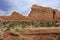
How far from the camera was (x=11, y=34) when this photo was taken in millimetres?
22562

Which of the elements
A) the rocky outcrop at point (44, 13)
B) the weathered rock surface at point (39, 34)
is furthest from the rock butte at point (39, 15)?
the weathered rock surface at point (39, 34)

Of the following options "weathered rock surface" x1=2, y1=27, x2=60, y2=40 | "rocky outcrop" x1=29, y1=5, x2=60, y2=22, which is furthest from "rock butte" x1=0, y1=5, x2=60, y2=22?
"weathered rock surface" x1=2, y1=27, x2=60, y2=40

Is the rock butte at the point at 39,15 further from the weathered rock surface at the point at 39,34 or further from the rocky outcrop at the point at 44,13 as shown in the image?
the weathered rock surface at the point at 39,34

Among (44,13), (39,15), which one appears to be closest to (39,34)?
(44,13)

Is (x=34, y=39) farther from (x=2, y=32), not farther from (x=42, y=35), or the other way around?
(x=2, y=32)

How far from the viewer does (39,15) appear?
130 ft

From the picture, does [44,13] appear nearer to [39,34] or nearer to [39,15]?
[39,15]

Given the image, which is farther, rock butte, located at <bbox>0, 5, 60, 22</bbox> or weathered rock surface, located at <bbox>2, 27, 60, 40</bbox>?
rock butte, located at <bbox>0, 5, 60, 22</bbox>

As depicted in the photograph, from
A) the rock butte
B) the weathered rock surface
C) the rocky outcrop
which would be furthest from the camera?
the rocky outcrop

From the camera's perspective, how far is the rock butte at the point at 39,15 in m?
38.5

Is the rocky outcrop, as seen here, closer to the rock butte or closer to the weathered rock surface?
the rock butte

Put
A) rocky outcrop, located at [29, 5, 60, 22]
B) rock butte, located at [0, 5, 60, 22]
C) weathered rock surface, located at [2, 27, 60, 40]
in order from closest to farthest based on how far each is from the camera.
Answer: weathered rock surface, located at [2, 27, 60, 40], rock butte, located at [0, 5, 60, 22], rocky outcrop, located at [29, 5, 60, 22]

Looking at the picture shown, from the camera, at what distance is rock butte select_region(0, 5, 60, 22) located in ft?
126

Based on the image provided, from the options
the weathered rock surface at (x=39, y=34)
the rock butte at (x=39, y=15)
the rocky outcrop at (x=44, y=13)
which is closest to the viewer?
the weathered rock surface at (x=39, y=34)
